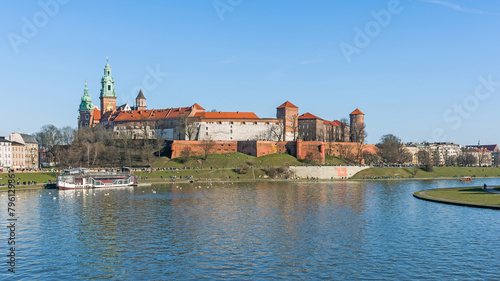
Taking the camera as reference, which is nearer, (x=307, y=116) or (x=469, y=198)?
(x=469, y=198)

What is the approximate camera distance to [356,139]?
145125 millimetres

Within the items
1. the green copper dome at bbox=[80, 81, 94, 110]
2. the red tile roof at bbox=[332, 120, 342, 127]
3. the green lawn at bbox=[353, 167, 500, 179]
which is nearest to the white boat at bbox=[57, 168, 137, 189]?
the green lawn at bbox=[353, 167, 500, 179]

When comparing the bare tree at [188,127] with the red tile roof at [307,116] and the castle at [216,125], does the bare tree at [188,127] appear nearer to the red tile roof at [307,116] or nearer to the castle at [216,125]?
the castle at [216,125]

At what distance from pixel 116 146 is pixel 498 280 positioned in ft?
345

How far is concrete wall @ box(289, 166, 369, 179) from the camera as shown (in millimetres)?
102125

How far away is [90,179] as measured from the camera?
76938mm

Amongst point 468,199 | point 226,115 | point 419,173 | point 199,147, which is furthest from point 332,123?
point 468,199

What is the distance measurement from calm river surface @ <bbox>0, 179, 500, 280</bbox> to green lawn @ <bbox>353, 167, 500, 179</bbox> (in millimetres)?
53899

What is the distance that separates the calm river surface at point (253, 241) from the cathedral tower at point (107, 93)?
110m

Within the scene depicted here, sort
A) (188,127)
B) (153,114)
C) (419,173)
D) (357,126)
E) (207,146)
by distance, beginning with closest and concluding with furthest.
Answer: (419,173) → (207,146) → (188,127) → (153,114) → (357,126)

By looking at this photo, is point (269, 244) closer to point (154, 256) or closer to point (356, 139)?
point (154, 256)

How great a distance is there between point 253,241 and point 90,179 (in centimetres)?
5281

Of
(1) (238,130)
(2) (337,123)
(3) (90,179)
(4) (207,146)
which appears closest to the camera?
(3) (90,179)

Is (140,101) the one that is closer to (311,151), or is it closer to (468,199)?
(311,151)
